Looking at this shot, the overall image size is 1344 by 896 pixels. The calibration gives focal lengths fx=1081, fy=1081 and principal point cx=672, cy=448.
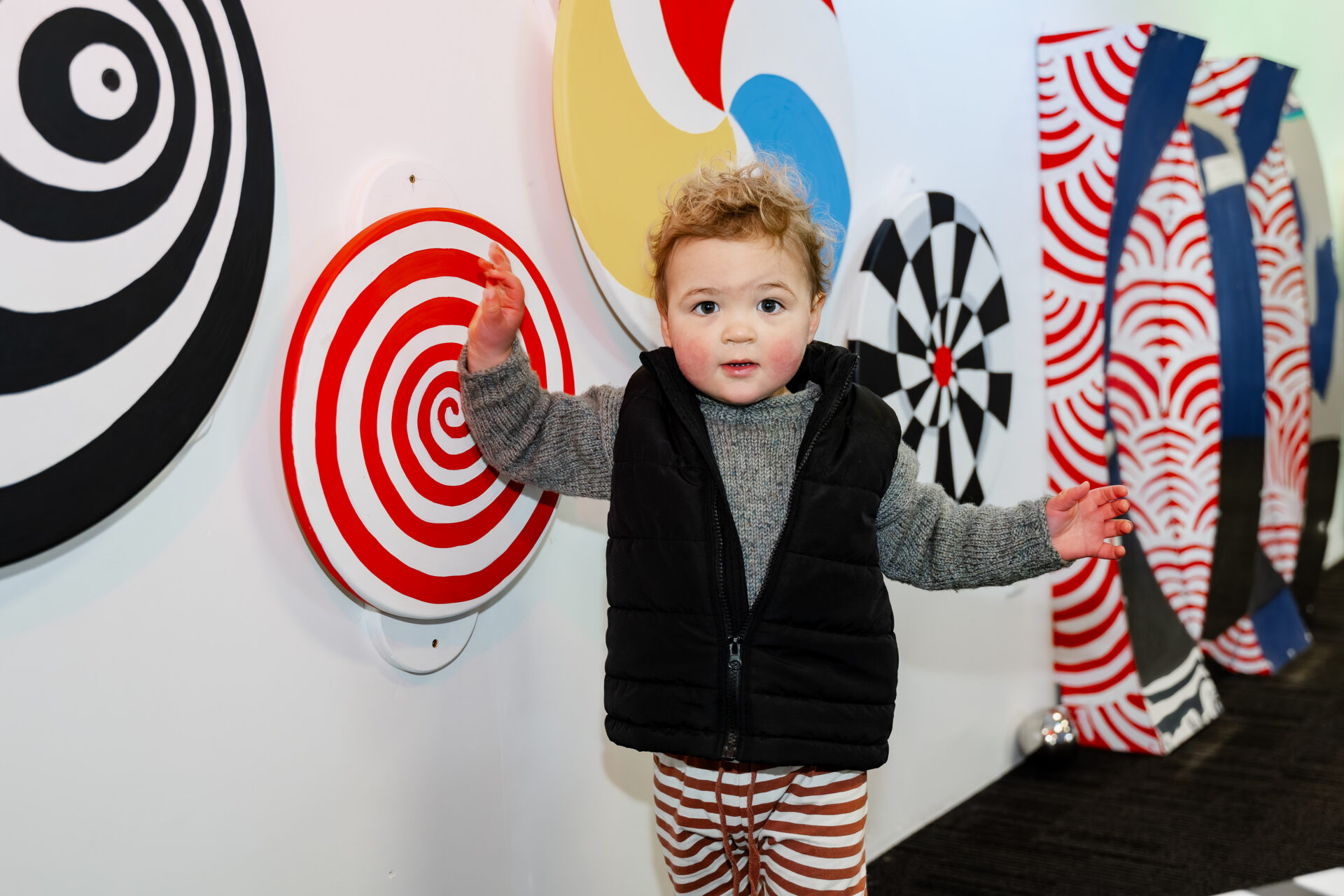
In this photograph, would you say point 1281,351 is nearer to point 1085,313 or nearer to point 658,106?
point 1085,313

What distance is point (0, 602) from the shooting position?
77 centimetres

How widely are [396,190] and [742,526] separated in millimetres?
472

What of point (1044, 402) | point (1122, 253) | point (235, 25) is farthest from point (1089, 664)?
point (235, 25)

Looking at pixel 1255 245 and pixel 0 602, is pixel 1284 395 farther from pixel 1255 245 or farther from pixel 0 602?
pixel 0 602

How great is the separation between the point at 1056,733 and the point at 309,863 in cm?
164

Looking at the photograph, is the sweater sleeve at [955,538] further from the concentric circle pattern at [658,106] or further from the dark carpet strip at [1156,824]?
the dark carpet strip at [1156,824]

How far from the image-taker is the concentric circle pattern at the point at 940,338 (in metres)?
1.74

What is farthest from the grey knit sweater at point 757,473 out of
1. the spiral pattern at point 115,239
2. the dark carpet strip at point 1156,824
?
the dark carpet strip at point 1156,824

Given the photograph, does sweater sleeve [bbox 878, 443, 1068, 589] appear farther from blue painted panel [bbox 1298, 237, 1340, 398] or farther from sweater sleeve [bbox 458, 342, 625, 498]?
blue painted panel [bbox 1298, 237, 1340, 398]

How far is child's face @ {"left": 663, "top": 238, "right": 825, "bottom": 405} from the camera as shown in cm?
106

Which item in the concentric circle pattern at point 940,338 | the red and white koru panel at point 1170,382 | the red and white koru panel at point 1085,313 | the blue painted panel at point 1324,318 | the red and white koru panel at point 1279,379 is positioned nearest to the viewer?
the concentric circle pattern at point 940,338

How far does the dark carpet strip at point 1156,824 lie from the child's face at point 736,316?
108cm

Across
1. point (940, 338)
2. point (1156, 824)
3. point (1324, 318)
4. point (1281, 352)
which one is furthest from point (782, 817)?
point (1324, 318)

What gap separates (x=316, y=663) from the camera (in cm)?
102
